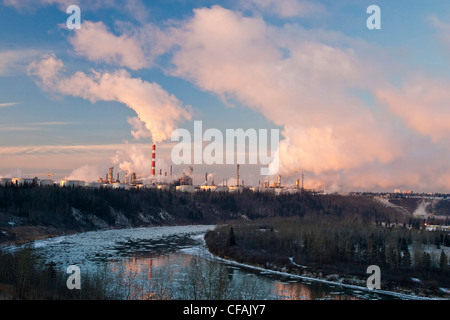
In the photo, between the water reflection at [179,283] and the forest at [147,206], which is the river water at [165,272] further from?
the forest at [147,206]

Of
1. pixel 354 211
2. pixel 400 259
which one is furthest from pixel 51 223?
pixel 354 211

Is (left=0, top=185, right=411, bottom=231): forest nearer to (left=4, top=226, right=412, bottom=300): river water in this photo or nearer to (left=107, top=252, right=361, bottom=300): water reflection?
(left=4, top=226, right=412, bottom=300): river water

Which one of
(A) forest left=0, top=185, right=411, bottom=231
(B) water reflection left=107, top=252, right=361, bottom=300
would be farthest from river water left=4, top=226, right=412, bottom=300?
(A) forest left=0, top=185, right=411, bottom=231

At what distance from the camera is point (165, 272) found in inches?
1572

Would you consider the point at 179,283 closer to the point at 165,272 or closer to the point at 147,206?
the point at 165,272

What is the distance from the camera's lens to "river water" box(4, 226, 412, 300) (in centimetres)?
2969

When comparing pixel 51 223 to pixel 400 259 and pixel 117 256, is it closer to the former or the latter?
pixel 117 256

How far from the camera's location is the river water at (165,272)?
2969 cm

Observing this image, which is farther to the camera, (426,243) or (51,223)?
(51,223)

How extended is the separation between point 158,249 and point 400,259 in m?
32.5

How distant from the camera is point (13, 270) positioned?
92.2 feet

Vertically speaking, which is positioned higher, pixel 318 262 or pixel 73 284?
pixel 73 284

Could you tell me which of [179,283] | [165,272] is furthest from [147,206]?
[179,283]
